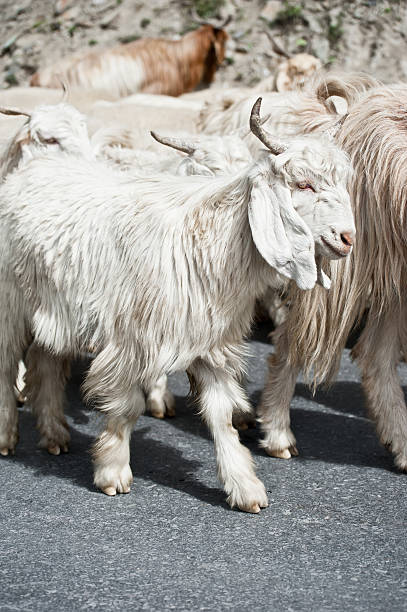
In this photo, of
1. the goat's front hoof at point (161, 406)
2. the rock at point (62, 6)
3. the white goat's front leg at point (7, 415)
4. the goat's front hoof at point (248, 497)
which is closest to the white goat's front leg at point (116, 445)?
the goat's front hoof at point (248, 497)

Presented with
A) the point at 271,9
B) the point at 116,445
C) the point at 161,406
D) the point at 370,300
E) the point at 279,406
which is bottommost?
the point at 271,9

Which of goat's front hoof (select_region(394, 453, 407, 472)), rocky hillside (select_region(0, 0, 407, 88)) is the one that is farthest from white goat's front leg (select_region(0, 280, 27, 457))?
rocky hillside (select_region(0, 0, 407, 88))

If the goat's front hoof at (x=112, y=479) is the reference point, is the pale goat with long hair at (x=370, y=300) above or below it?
above

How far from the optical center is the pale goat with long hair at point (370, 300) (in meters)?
4.59

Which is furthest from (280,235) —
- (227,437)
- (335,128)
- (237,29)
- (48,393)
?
(237,29)

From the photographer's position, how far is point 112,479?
4.45 metres

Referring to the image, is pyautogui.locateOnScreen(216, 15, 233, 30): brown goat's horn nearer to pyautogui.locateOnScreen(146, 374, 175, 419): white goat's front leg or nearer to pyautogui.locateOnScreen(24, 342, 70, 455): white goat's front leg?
pyautogui.locateOnScreen(146, 374, 175, 419): white goat's front leg

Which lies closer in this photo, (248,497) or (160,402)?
(248,497)

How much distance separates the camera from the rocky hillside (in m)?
13.3

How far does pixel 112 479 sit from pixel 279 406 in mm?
1064

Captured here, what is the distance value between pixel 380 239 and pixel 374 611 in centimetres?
188

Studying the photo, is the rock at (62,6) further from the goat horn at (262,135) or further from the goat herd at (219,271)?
the goat horn at (262,135)

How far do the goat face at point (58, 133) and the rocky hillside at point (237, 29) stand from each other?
8.06 m

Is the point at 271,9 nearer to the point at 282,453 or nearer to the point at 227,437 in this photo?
the point at 282,453
